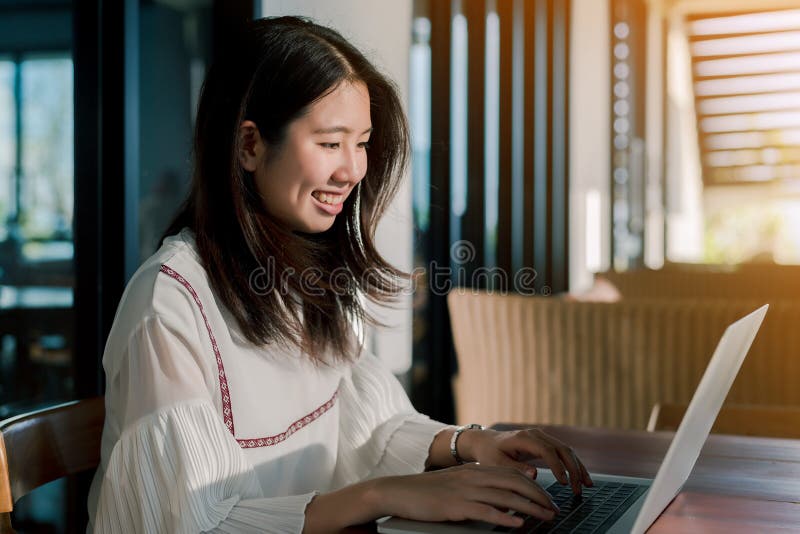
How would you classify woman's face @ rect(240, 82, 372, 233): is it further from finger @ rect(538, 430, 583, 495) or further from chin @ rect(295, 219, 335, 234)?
finger @ rect(538, 430, 583, 495)

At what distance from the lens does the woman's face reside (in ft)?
4.01

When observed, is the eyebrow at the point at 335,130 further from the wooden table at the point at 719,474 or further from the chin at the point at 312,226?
the wooden table at the point at 719,474

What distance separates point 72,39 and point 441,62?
2.11 meters

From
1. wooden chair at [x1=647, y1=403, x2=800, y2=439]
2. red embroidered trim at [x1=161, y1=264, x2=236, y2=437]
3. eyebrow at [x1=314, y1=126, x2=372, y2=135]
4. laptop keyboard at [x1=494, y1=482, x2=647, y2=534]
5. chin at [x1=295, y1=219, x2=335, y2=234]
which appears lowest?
wooden chair at [x1=647, y1=403, x2=800, y2=439]

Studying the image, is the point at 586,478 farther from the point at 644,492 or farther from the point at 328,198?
the point at 328,198

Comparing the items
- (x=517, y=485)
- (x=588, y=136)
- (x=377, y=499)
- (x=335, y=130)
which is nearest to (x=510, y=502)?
(x=517, y=485)

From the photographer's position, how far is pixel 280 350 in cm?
125

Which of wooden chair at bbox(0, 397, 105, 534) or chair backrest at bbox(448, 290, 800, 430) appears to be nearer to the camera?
wooden chair at bbox(0, 397, 105, 534)

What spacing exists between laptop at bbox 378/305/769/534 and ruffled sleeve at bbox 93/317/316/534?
171mm

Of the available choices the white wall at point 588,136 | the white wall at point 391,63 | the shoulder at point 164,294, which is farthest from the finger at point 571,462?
the white wall at point 588,136

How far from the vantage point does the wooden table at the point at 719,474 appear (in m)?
0.98

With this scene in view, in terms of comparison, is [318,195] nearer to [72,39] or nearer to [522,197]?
[72,39]

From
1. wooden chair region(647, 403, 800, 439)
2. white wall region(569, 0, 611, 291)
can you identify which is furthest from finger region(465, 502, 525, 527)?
white wall region(569, 0, 611, 291)

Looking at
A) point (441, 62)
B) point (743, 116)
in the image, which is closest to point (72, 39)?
point (441, 62)
